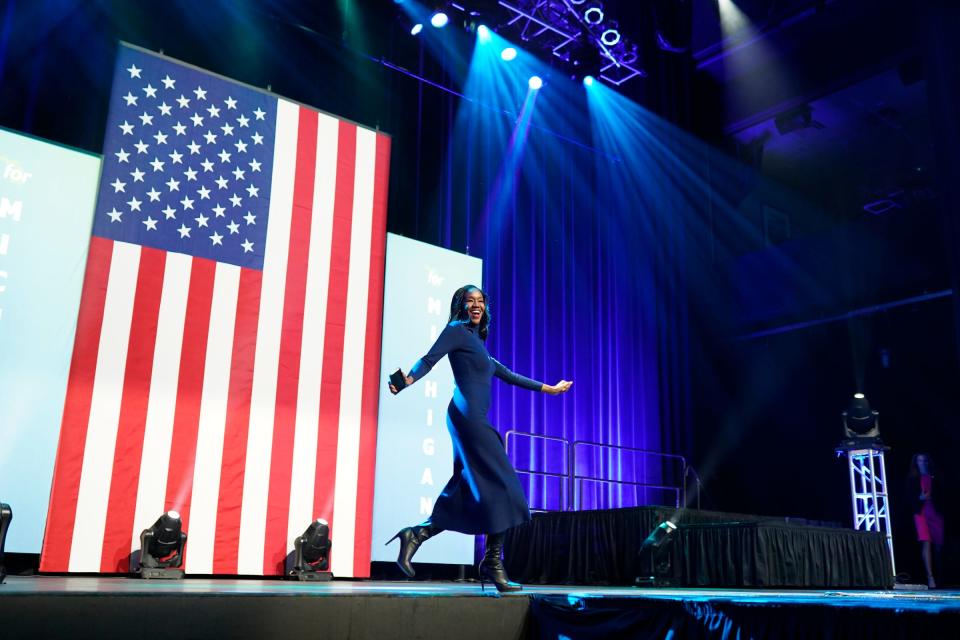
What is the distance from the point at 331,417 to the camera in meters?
6.51

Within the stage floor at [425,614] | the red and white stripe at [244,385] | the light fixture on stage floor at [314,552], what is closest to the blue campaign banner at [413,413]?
the red and white stripe at [244,385]

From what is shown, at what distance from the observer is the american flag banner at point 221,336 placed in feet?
18.2

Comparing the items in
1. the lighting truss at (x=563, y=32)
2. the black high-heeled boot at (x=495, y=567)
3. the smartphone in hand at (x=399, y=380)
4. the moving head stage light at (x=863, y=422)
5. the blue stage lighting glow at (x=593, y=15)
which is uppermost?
the blue stage lighting glow at (x=593, y=15)

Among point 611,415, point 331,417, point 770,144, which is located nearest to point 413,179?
point 331,417

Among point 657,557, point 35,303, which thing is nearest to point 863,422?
point 657,557

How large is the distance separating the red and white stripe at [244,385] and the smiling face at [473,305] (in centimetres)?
308

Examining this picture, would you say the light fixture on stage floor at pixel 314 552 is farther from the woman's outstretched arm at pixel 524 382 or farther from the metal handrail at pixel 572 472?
the woman's outstretched arm at pixel 524 382

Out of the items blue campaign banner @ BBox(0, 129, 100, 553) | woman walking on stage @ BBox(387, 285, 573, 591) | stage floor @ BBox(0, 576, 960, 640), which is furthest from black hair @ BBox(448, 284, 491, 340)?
blue campaign banner @ BBox(0, 129, 100, 553)

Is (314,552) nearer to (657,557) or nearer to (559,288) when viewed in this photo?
(657,557)

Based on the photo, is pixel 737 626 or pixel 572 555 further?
pixel 572 555

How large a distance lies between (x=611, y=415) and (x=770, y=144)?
4.65m

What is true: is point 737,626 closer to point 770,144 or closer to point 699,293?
point 699,293

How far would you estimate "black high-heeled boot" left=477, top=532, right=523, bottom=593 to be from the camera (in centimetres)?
324

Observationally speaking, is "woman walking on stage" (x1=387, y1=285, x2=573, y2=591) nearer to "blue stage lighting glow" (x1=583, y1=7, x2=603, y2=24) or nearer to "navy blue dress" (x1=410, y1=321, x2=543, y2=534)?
"navy blue dress" (x1=410, y1=321, x2=543, y2=534)
